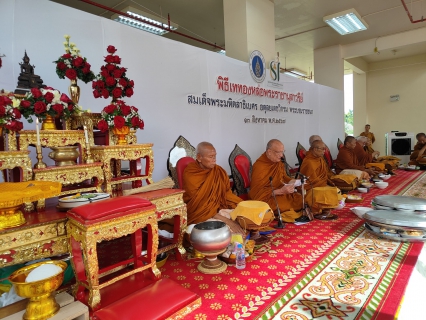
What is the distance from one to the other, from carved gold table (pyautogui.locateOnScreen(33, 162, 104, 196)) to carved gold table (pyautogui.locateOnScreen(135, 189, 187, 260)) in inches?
16.8

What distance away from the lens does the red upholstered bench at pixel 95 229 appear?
6.48 ft

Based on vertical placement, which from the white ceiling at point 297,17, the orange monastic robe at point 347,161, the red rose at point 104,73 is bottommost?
the orange monastic robe at point 347,161

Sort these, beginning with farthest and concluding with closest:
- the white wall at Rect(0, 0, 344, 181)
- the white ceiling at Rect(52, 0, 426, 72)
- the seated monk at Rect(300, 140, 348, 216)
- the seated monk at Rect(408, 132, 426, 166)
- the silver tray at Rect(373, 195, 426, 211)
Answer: the seated monk at Rect(408, 132, 426, 166) → the white ceiling at Rect(52, 0, 426, 72) → the seated monk at Rect(300, 140, 348, 216) → the silver tray at Rect(373, 195, 426, 211) → the white wall at Rect(0, 0, 344, 181)

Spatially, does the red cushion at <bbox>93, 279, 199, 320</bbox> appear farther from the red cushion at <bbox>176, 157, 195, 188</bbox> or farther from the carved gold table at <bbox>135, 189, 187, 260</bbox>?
the red cushion at <bbox>176, 157, 195, 188</bbox>

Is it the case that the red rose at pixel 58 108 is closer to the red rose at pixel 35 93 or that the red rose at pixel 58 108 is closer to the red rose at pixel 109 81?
the red rose at pixel 35 93

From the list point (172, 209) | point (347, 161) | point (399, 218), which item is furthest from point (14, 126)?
point (347, 161)

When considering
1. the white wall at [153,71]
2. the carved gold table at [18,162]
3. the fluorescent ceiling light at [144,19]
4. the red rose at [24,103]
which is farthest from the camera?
the fluorescent ceiling light at [144,19]

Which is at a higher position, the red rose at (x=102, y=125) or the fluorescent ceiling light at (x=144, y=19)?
the fluorescent ceiling light at (x=144, y=19)

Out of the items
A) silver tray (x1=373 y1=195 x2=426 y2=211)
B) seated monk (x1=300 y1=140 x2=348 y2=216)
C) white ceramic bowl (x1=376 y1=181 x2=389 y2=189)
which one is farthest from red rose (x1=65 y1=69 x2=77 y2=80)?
white ceramic bowl (x1=376 y1=181 x2=389 y2=189)

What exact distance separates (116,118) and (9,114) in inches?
33.8

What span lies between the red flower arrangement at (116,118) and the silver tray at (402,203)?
336 cm

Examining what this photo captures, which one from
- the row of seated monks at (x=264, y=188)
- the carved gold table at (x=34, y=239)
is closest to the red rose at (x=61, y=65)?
the carved gold table at (x=34, y=239)

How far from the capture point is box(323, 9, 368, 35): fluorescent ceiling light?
24.6 ft

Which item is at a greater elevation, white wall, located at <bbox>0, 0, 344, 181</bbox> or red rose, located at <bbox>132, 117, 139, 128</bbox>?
white wall, located at <bbox>0, 0, 344, 181</bbox>
